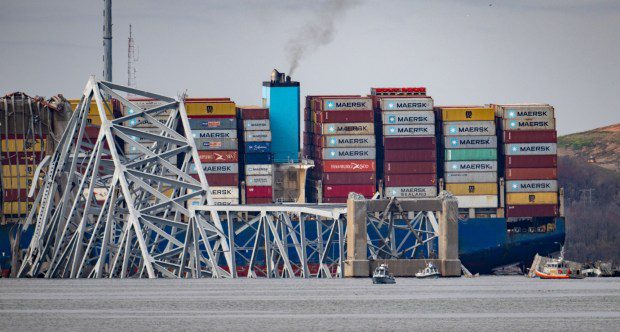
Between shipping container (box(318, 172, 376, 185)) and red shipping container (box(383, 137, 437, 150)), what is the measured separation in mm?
3577

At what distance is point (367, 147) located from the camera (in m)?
199

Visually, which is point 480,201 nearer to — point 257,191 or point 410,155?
point 410,155

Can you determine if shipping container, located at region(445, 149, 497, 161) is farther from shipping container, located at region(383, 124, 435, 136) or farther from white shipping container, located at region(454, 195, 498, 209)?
white shipping container, located at region(454, 195, 498, 209)

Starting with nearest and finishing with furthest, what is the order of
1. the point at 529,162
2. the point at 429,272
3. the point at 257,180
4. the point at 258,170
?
the point at 429,272 → the point at 257,180 → the point at 258,170 → the point at 529,162

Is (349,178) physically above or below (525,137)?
below

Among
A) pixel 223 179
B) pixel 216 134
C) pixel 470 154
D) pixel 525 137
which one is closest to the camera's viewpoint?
pixel 223 179

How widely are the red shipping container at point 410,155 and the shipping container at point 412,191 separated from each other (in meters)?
3.18

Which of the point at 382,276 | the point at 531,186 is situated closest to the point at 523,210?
the point at 531,186

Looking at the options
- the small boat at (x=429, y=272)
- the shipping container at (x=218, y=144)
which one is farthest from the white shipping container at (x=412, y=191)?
the small boat at (x=429, y=272)

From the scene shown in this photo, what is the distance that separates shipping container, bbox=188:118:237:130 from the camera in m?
197

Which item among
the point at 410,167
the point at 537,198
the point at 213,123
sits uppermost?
the point at 213,123

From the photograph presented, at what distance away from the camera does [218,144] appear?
7736 inches

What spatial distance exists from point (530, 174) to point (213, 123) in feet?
109

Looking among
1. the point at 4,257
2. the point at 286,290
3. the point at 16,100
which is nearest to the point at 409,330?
the point at 286,290
